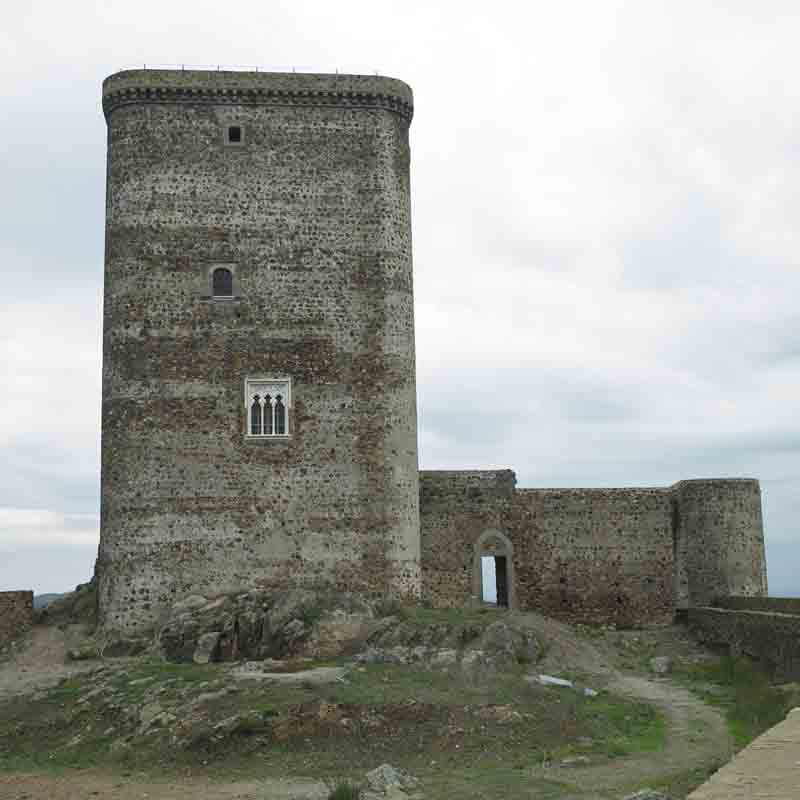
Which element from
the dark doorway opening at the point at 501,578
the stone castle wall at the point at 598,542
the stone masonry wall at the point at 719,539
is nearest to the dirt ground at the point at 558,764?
the stone castle wall at the point at 598,542

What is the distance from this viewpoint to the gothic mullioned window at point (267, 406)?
28.6 metres

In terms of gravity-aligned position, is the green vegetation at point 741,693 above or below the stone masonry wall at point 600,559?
below

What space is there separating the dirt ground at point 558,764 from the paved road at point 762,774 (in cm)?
440

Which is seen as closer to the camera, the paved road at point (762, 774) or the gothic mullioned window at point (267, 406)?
the paved road at point (762, 774)

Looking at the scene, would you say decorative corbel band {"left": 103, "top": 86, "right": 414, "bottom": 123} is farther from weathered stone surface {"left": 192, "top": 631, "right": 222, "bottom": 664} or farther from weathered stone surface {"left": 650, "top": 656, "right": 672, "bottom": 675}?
weathered stone surface {"left": 650, "top": 656, "right": 672, "bottom": 675}

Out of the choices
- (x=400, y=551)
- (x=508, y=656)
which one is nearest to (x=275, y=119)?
(x=400, y=551)

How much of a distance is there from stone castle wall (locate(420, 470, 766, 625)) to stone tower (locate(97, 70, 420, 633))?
3.22m

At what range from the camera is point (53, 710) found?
23609 millimetres

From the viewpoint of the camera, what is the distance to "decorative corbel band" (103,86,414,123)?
29.5 metres

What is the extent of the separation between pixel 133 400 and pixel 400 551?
7.37 m

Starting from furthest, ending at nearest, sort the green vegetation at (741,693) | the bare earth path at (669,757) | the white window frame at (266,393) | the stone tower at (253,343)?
the white window frame at (266,393) → the stone tower at (253,343) → the green vegetation at (741,693) → the bare earth path at (669,757)

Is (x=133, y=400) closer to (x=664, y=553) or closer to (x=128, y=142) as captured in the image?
(x=128, y=142)

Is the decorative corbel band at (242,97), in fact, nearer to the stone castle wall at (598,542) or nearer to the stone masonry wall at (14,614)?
the stone castle wall at (598,542)

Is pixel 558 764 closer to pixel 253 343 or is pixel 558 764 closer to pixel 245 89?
pixel 253 343
